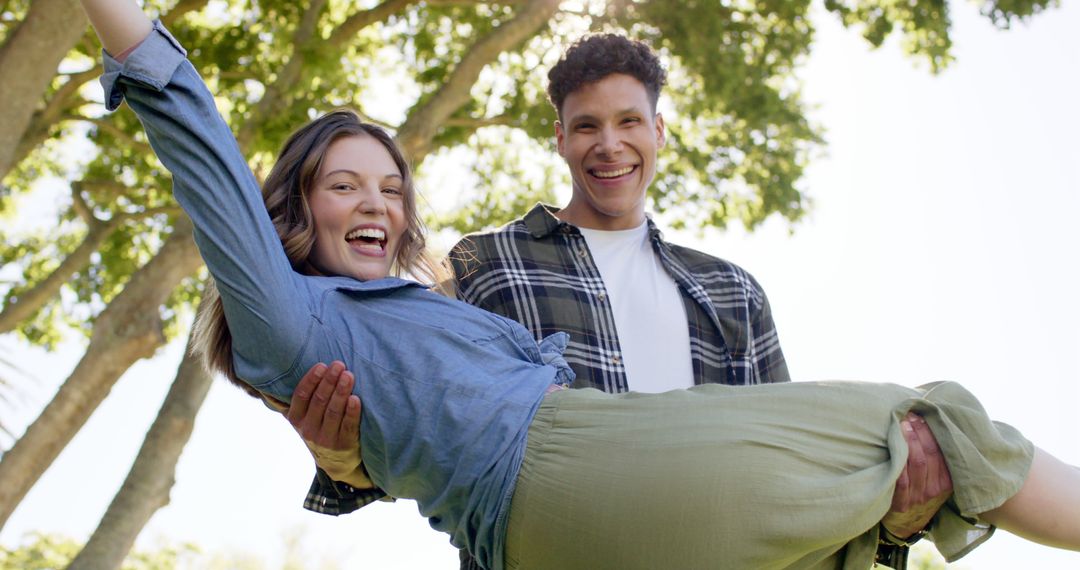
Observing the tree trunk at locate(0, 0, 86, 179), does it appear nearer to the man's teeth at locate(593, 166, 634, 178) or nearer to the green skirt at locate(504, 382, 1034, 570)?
the man's teeth at locate(593, 166, 634, 178)

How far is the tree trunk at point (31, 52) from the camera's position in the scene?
21.4ft

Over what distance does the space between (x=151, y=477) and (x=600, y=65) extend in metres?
4.83

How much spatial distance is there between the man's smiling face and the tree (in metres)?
4.21

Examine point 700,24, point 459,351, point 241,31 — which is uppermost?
point 700,24

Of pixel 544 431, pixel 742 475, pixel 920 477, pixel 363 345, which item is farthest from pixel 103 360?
pixel 920 477

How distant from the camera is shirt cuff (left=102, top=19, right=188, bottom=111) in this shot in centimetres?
234

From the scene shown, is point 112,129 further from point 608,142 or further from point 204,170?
point 204,170

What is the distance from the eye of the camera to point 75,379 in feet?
25.0

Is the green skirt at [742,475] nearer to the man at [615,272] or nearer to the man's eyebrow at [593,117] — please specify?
the man at [615,272]

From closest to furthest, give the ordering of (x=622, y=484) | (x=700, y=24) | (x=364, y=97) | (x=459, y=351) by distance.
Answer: (x=622, y=484), (x=459, y=351), (x=700, y=24), (x=364, y=97)

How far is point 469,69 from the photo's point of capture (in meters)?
8.19

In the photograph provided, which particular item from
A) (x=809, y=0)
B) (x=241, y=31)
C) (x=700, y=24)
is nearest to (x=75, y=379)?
(x=241, y=31)

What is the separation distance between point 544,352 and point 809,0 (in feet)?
23.2

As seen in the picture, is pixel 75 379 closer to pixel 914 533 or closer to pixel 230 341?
pixel 230 341
